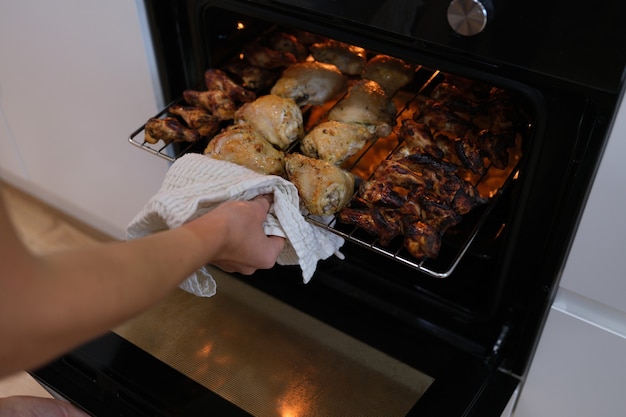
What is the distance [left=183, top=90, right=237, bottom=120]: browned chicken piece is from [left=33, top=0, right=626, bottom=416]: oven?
5cm

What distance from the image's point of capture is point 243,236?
29.4 inches

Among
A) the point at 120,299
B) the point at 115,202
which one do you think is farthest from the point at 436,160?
the point at 115,202

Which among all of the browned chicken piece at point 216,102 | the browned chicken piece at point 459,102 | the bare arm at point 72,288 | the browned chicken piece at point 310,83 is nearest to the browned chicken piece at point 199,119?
the browned chicken piece at point 216,102

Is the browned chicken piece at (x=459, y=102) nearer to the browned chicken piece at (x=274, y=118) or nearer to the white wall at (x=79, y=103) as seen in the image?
the browned chicken piece at (x=274, y=118)

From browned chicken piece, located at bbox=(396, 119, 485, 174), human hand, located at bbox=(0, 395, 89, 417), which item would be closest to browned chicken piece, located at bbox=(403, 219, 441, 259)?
browned chicken piece, located at bbox=(396, 119, 485, 174)

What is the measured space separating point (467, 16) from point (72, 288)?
0.49m

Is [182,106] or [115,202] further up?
[182,106]

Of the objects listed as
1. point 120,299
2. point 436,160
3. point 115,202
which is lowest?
point 115,202

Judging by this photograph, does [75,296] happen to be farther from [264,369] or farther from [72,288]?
[264,369]

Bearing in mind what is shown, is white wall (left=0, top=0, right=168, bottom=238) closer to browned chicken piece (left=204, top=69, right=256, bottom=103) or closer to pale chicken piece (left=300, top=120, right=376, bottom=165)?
browned chicken piece (left=204, top=69, right=256, bottom=103)

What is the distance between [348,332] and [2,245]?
67 centimetres

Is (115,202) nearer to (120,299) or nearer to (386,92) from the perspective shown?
(386,92)

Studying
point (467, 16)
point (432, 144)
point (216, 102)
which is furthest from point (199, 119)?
point (467, 16)

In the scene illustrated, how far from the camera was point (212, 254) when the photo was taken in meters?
0.66
